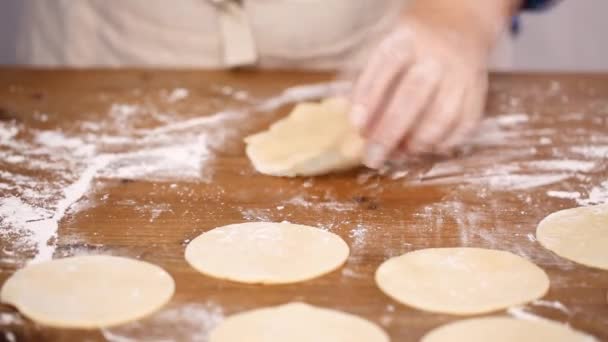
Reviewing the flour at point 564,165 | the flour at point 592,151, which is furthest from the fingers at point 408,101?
the flour at point 592,151

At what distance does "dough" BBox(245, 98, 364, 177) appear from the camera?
4.71 feet

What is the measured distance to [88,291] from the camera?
39.8 inches

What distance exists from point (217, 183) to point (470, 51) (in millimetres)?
600

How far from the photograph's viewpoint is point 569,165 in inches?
57.2

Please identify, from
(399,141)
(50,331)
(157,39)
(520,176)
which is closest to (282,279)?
(50,331)

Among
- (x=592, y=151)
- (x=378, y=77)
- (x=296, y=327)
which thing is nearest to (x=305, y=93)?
(x=378, y=77)

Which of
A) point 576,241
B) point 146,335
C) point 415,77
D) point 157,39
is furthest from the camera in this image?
point 157,39

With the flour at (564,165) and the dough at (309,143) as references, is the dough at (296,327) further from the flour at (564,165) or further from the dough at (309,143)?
the flour at (564,165)

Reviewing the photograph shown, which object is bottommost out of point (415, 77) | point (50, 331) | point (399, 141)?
point (50, 331)

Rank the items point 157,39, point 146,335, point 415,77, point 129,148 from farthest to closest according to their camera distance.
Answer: point 157,39, point 129,148, point 415,77, point 146,335

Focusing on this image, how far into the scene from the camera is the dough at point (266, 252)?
1.06 m

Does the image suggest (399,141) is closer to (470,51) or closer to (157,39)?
(470,51)

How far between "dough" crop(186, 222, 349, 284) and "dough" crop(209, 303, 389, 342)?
9cm

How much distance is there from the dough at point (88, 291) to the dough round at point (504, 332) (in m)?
0.40
